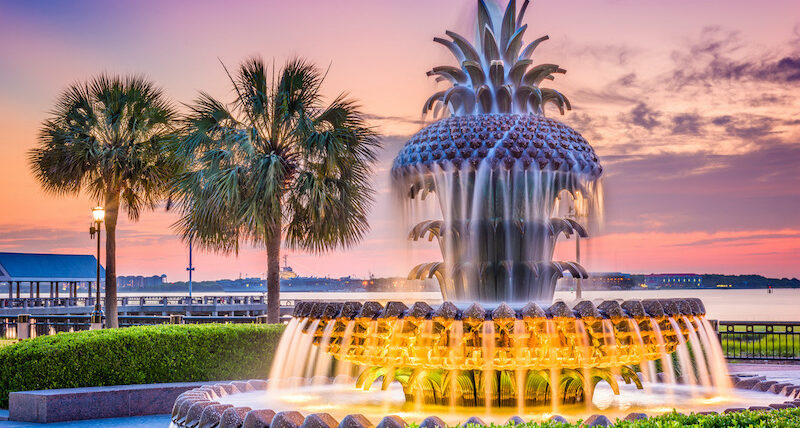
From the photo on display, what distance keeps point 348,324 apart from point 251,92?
523 inches

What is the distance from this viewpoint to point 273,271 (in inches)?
790

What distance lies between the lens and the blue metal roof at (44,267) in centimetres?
6103

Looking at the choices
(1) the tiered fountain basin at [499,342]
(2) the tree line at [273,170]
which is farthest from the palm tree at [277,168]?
(1) the tiered fountain basin at [499,342]

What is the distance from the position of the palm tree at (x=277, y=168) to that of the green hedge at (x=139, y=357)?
→ 370 cm

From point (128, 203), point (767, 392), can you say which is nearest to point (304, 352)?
point (767, 392)

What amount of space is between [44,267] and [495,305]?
6311 cm

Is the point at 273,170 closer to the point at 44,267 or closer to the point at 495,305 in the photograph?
the point at 495,305

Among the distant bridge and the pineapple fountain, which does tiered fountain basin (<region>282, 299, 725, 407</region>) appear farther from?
the distant bridge

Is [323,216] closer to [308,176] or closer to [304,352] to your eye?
[308,176]

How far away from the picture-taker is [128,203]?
26.8m

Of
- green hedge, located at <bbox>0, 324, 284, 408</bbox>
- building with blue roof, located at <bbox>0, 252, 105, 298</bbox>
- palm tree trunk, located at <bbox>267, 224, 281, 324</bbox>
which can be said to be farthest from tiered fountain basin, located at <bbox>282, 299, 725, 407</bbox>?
building with blue roof, located at <bbox>0, 252, 105, 298</bbox>

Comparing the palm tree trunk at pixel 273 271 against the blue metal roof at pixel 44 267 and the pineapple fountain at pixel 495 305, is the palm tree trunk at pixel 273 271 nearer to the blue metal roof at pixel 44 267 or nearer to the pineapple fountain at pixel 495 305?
the pineapple fountain at pixel 495 305

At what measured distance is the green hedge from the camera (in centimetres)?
1400

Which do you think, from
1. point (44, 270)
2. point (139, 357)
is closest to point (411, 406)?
point (139, 357)
